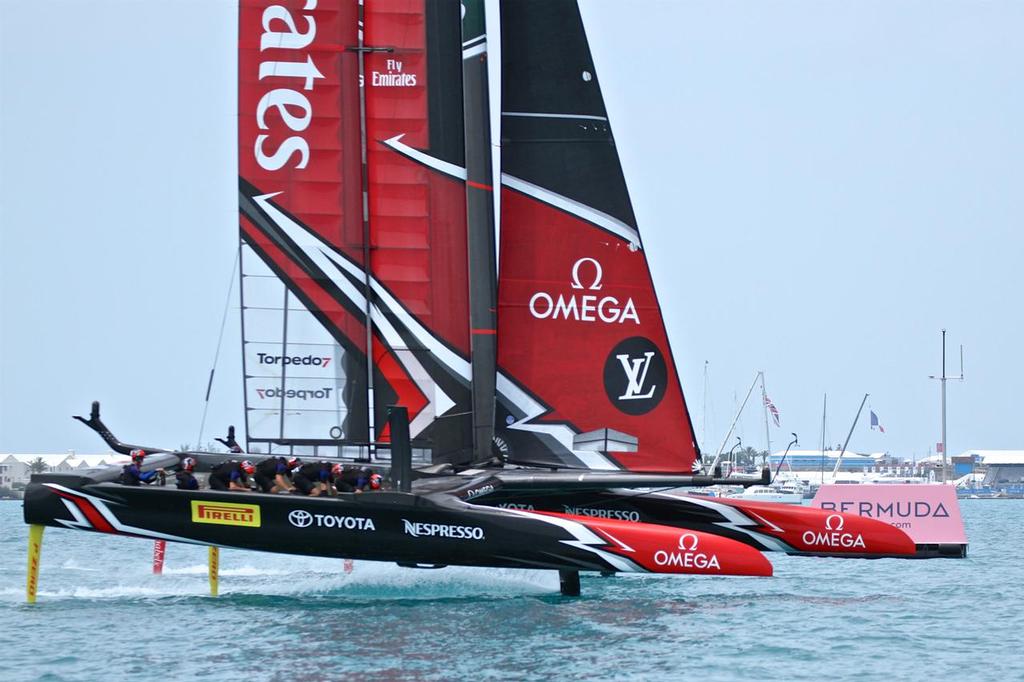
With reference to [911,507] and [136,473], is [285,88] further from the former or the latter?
[911,507]

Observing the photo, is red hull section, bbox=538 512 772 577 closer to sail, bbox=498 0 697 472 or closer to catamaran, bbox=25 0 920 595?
catamaran, bbox=25 0 920 595

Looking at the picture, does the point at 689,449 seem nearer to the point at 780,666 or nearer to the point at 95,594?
the point at 780,666

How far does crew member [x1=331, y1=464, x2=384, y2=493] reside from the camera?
16.0 m

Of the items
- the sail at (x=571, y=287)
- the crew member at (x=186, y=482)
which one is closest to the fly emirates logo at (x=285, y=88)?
the sail at (x=571, y=287)

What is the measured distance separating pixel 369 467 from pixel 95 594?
3999 mm

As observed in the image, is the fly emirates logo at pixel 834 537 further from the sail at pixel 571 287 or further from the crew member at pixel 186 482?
the crew member at pixel 186 482

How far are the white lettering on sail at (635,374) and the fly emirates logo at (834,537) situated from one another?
2637 millimetres

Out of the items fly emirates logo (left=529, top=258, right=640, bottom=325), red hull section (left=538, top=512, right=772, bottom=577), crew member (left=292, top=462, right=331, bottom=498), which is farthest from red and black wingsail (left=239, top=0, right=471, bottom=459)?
red hull section (left=538, top=512, right=772, bottom=577)

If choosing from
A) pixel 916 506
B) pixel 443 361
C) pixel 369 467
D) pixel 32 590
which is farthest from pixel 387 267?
pixel 916 506

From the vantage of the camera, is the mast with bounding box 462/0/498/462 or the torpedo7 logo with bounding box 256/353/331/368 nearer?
the torpedo7 logo with bounding box 256/353/331/368

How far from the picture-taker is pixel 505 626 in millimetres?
14734

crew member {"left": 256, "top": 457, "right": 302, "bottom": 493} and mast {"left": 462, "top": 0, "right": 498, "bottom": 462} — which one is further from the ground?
mast {"left": 462, "top": 0, "right": 498, "bottom": 462}

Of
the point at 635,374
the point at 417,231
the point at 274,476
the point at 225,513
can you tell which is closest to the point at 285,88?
the point at 417,231

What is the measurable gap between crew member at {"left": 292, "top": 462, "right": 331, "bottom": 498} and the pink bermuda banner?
7.29 metres
